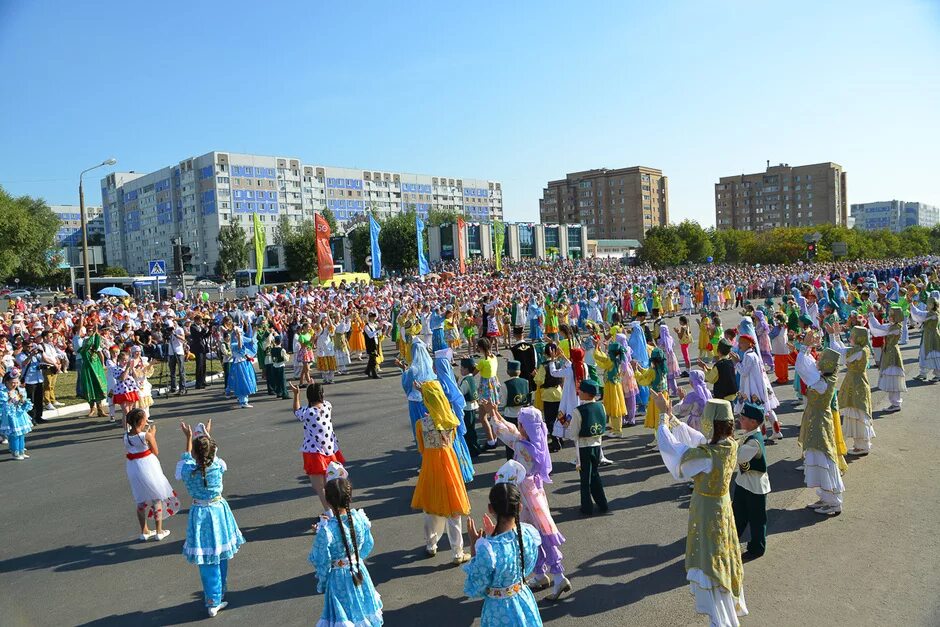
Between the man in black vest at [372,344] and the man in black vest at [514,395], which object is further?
the man in black vest at [372,344]

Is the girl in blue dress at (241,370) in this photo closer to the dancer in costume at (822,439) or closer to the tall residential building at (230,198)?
the dancer in costume at (822,439)

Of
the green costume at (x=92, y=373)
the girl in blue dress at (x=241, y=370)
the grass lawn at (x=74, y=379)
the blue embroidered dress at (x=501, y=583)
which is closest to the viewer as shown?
the blue embroidered dress at (x=501, y=583)

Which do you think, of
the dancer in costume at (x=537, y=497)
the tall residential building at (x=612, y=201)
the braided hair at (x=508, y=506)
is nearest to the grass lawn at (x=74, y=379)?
the dancer in costume at (x=537, y=497)

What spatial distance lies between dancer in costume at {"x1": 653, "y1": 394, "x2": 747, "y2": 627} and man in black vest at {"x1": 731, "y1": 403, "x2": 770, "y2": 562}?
99 centimetres

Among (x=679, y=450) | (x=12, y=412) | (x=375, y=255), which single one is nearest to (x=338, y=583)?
(x=679, y=450)

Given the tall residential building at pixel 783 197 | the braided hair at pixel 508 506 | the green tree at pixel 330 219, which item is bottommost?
the braided hair at pixel 508 506

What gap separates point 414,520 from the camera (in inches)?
287

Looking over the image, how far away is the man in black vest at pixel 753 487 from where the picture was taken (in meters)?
5.65

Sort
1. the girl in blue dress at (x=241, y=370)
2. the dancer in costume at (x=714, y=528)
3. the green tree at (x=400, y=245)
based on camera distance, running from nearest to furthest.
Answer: the dancer in costume at (x=714, y=528), the girl in blue dress at (x=241, y=370), the green tree at (x=400, y=245)

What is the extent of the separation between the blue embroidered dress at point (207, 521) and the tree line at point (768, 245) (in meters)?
63.4

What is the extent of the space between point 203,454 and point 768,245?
72.2 metres

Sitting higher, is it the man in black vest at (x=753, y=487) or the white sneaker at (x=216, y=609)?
the man in black vest at (x=753, y=487)

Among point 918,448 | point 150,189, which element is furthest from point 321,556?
point 150,189

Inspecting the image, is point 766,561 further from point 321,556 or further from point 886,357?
point 886,357
